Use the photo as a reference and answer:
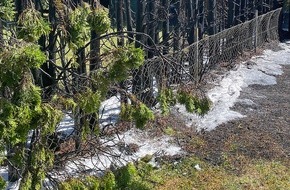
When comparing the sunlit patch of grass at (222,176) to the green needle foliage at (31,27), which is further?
the sunlit patch of grass at (222,176)

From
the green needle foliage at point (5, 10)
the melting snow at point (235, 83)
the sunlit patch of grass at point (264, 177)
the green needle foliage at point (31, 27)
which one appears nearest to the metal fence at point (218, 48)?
the melting snow at point (235, 83)

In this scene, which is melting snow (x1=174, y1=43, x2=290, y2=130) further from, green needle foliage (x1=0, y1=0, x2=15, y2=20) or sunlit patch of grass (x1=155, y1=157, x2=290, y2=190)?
green needle foliage (x1=0, y1=0, x2=15, y2=20)

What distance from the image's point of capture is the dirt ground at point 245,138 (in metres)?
7.14

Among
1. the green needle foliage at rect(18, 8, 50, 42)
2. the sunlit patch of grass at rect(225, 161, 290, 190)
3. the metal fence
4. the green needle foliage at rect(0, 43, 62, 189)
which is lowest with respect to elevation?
the sunlit patch of grass at rect(225, 161, 290, 190)

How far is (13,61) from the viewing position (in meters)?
2.21

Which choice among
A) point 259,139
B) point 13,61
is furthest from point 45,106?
point 259,139

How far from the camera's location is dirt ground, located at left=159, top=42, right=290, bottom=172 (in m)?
7.14

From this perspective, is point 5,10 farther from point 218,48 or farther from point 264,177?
point 218,48

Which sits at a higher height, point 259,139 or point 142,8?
point 142,8

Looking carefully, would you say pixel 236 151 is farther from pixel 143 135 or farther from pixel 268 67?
pixel 268 67

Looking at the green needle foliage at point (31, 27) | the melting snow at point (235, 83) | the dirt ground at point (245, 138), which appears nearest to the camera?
the green needle foliage at point (31, 27)

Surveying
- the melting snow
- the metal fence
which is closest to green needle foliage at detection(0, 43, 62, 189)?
the metal fence

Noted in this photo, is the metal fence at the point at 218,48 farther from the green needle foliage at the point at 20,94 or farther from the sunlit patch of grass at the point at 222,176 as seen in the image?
the green needle foliage at the point at 20,94

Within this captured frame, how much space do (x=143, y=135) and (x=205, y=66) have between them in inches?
149
